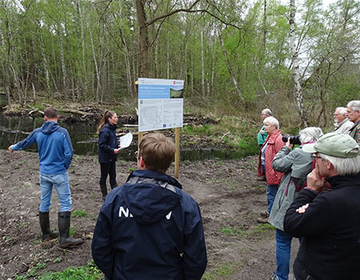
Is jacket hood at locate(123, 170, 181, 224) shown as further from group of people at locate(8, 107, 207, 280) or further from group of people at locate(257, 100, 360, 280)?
group of people at locate(257, 100, 360, 280)

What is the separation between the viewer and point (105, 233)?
1.66 metres

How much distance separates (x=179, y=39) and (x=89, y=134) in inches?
672

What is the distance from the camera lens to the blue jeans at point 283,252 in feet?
9.69

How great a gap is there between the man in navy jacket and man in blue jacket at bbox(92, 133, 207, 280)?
75 cm

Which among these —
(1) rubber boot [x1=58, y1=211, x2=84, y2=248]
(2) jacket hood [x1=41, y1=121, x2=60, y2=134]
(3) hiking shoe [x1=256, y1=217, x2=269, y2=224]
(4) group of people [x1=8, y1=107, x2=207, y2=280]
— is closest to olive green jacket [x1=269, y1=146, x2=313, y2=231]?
(4) group of people [x1=8, y1=107, x2=207, y2=280]

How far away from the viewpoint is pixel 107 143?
5.16 meters

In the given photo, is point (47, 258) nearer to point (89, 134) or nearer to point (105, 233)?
point (105, 233)

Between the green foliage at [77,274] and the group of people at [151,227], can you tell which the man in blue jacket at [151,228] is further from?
the green foliage at [77,274]

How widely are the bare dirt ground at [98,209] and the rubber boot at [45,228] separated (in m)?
0.16

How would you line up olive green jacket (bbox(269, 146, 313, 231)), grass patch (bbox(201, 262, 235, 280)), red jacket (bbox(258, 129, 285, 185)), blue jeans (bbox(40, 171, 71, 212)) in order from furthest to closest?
red jacket (bbox(258, 129, 285, 185)), blue jeans (bbox(40, 171, 71, 212)), grass patch (bbox(201, 262, 235, 280)), olive green jacket (bbox(269, 146, 313, 231))

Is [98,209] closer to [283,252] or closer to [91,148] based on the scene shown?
[283,252]

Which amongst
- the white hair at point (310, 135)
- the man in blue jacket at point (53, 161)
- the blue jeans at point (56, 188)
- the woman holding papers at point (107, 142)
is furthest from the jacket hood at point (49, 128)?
the white hair at point (310, 135)

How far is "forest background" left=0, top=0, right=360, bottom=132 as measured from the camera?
35.8ft

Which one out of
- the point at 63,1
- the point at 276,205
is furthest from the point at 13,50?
the point at 276,205
